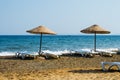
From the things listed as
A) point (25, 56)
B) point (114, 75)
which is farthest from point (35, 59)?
point (114, 75)

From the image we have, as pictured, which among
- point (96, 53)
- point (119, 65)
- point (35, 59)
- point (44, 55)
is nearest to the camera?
point (119, 65)

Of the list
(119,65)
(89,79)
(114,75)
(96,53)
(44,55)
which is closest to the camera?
(89,79)

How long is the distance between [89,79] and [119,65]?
1868mm

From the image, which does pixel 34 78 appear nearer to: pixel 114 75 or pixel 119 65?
pixel 114 75

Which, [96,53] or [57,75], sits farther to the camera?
[96,53]

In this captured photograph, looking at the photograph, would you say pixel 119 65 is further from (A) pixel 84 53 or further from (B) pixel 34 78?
(A) pixel 84 53

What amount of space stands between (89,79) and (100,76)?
0.62 m

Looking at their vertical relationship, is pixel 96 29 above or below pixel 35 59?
above

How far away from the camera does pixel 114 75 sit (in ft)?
28.5

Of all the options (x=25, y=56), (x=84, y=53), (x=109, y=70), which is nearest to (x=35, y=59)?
(x=25, y=56)

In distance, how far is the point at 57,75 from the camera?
8.72 m

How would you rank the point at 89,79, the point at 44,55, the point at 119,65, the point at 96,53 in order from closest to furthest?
the point at 89,79, the point at 119,65, the point at 44,55, the point at 96,53

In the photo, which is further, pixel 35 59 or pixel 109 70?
pixel 35 59

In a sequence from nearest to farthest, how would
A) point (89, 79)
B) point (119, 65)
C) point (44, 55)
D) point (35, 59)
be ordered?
point (89, 79) < point (119, 65) < point (35, 59) < point (44, 55)
